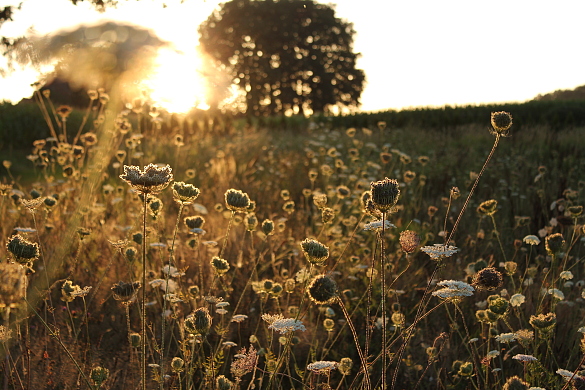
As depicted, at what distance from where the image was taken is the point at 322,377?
111 inches

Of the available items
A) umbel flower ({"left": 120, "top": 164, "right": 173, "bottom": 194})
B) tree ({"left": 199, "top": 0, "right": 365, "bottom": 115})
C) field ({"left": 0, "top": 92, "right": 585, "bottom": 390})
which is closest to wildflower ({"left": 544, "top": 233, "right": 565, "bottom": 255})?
field ({"left": 0, "top": 92, "right": 585, "bottom": 390})

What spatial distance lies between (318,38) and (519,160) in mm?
30816

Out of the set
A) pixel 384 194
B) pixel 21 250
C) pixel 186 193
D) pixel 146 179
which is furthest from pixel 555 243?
pixel 21 250

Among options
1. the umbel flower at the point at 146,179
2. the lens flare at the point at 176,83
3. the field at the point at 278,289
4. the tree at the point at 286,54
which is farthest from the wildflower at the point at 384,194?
the tree at the point at 286,54

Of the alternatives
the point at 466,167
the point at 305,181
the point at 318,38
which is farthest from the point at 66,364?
the point at 318,38

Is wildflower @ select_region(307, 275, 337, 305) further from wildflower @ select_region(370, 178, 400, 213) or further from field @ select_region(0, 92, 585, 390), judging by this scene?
wildflower @ select_region(370, 178, 400, 213)

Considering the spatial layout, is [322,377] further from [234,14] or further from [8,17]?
[234,14]

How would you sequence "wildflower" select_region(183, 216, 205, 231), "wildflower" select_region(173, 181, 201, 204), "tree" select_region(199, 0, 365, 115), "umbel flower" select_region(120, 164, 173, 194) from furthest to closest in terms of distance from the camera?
1. "tree" select_region(199, 0, 365, 115)
2. "wildflower" select_region(183, 216, 205, 231)
3. "wildflower" select_region(173, 181, 201, 204)
4. "umbel flower" select_region(120, 164, 173, 194)

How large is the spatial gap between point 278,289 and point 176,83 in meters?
3.37

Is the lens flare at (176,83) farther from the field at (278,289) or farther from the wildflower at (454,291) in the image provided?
the wildflower at (454,291)

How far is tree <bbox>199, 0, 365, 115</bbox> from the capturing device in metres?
36.2

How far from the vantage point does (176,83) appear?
5176 millimetres

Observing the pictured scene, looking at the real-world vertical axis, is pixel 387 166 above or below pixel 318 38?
below

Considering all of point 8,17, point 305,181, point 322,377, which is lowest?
point 322,377
